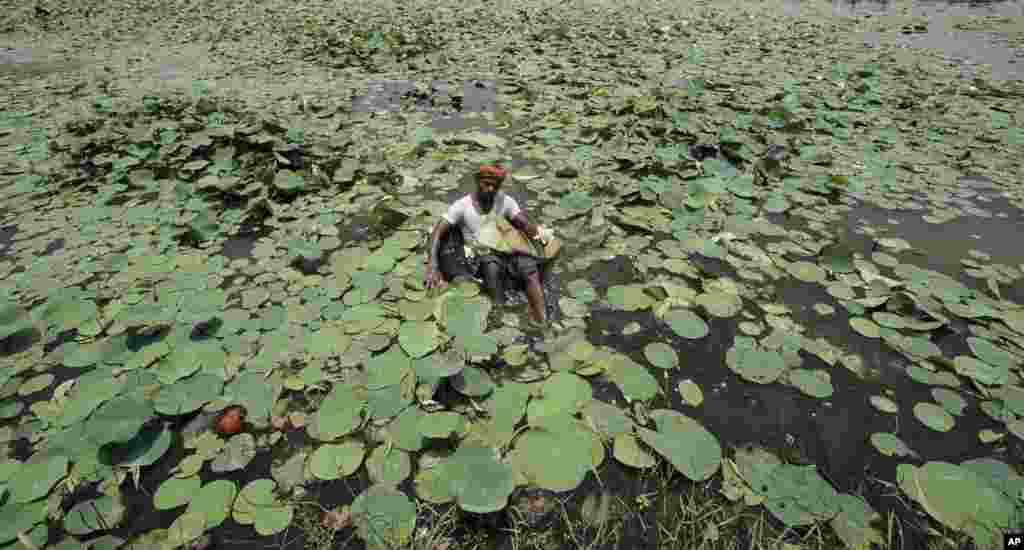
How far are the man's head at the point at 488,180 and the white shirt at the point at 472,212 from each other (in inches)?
4.8

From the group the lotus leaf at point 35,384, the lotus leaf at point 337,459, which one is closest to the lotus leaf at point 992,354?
the lotus leaf at point 337,459

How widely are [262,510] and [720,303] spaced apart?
3195 mm

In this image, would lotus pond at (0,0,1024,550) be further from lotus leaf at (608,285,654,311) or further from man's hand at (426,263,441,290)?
man's hand at (426,263,441,290)

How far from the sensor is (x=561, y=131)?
6633 mm

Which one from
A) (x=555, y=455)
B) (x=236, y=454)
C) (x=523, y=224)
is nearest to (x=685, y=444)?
(x=555, y=455)

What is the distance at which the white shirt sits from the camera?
3.64m

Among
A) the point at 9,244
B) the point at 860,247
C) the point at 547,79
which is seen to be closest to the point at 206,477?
the point at 9,244

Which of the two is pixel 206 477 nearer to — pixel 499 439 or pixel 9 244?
pixel 499 439

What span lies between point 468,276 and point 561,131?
3723 millimetres

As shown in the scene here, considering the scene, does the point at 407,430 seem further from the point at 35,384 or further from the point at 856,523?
the point at 35,384

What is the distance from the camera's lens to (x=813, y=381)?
2.87 meters

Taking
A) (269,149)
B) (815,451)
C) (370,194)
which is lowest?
(815,451)

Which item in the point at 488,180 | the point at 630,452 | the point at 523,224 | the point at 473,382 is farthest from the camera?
the point at 523,224

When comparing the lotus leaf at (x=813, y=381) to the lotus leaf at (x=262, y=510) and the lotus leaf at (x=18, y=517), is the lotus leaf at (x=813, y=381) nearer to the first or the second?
the lotus leaf at (x=262, y=510)
